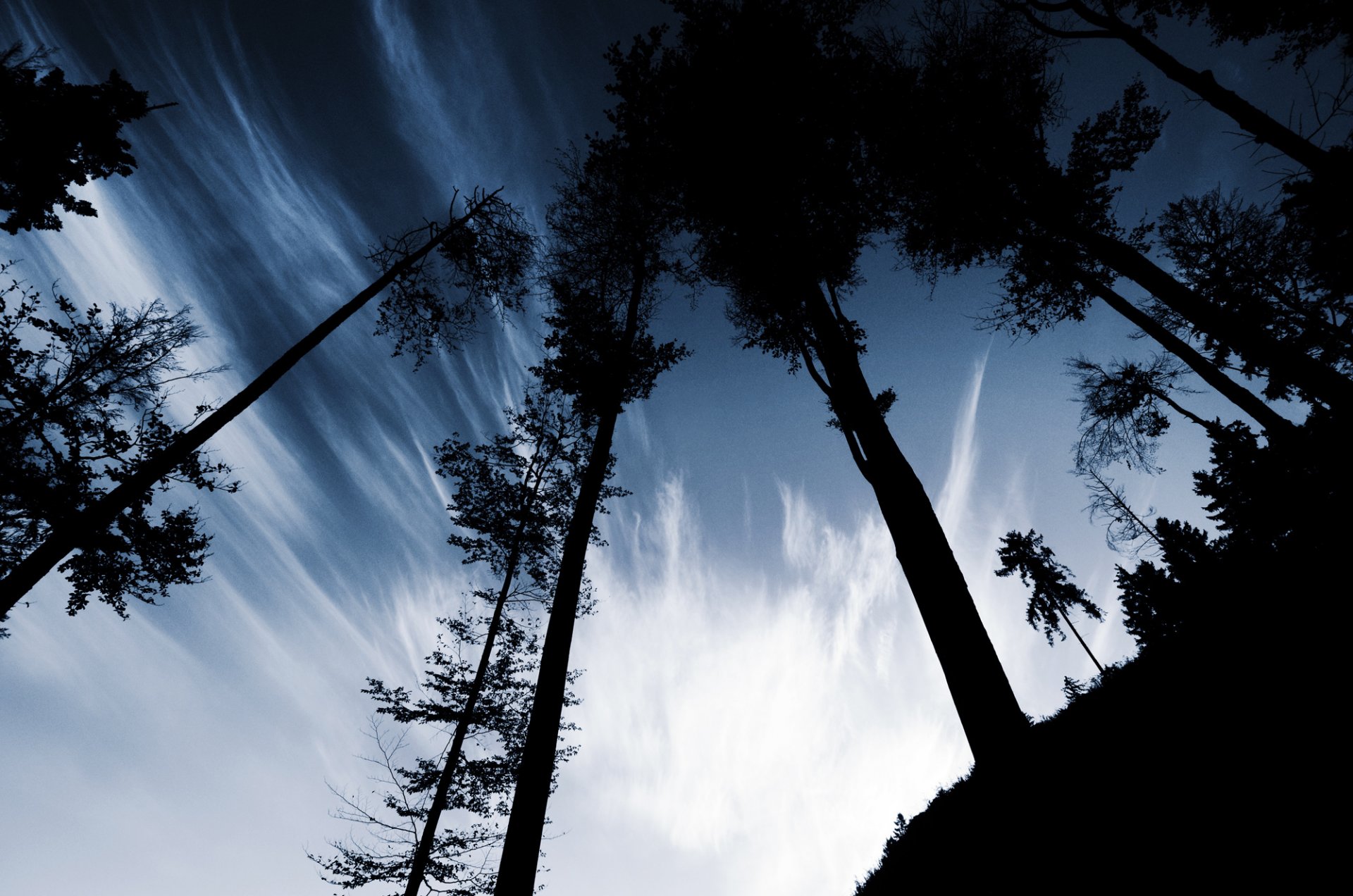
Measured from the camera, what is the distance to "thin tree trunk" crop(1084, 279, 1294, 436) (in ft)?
31.4

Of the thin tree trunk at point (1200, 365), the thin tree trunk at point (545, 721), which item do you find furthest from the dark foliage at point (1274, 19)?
the thin tree trunk at point (545, 721)

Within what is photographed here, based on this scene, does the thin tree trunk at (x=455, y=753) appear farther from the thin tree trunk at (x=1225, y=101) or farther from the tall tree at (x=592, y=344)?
the thin tree trunk at (x=1225, y=101)

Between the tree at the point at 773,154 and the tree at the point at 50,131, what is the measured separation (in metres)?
7.95

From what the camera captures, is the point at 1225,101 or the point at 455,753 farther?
the point at 455,753

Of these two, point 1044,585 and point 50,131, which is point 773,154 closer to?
point 50,131

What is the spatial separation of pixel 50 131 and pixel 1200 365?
21.4 m

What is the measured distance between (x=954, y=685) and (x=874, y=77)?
11431mm

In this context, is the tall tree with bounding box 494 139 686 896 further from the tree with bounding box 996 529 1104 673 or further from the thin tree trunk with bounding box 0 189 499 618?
the tree with bounding box 996 529 1104 673

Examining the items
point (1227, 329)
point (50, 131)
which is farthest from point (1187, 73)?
point (50, 131)

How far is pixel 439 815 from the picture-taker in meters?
10.6

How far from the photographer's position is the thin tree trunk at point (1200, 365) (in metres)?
9.57

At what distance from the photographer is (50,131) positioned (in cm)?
658

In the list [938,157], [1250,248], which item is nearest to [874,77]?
[938,157]

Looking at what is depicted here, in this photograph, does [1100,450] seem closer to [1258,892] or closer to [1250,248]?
[1250,248]
